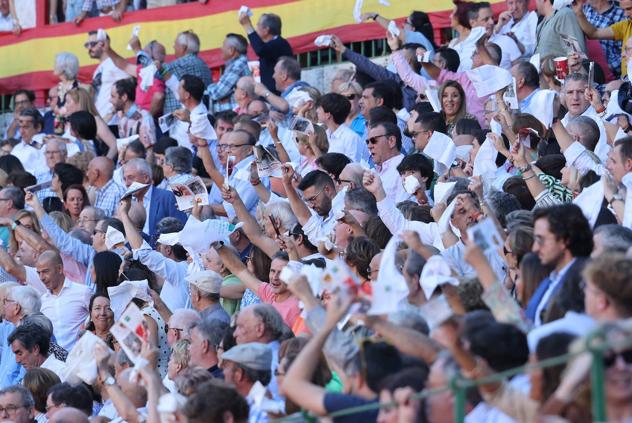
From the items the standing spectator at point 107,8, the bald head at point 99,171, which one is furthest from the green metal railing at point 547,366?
the standing spectator at point 107,8

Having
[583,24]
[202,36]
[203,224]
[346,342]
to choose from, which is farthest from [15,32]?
[346,342]

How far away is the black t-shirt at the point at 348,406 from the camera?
5746 mm

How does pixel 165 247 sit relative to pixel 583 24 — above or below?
below

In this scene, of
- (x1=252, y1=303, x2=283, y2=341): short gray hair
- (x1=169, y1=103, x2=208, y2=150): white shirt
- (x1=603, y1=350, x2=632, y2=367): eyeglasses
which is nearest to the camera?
(x1=603, y1=350, x2=632, y2=367): eyeglasses

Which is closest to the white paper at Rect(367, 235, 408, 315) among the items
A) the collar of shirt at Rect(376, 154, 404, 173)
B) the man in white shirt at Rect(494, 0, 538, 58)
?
the collar of shirt at Rect(376, 154, 404, 173)

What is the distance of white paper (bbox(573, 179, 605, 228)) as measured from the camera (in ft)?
26.0

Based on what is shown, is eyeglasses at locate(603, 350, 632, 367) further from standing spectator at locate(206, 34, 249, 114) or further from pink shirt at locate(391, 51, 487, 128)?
standing spectator at locate(206, 34, 249, 114)

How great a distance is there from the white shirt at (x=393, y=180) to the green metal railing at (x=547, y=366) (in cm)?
499

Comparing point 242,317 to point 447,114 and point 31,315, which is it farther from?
point 447,114

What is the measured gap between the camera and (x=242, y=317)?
768cm

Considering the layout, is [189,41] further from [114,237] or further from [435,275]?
[435,275]

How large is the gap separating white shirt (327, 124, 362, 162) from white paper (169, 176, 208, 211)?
6.30ft

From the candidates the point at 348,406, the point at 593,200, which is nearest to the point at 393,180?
the point at 593,200

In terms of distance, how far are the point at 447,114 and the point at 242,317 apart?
444 cm
